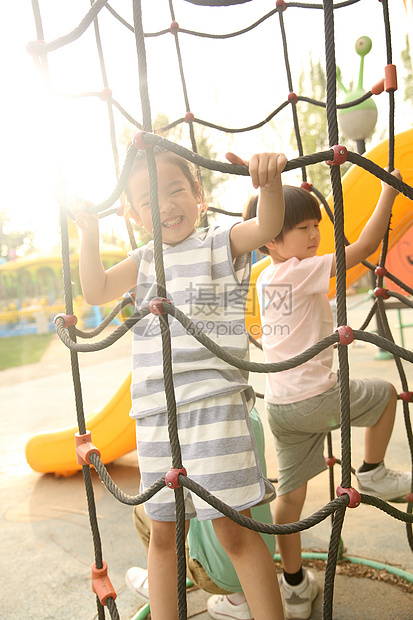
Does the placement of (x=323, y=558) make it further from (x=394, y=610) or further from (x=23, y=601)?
(x=23, y=601)

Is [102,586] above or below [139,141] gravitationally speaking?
below

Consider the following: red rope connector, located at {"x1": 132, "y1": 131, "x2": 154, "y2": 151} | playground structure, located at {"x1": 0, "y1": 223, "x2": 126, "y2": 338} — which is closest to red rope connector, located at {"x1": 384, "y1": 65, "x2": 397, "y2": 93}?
red rope connector, located at {"x1": 132, "y1": 131, "x2": 154, "y2": 151}

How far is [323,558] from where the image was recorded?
1387 millimetres

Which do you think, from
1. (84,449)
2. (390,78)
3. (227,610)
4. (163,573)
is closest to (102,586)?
(163,573)

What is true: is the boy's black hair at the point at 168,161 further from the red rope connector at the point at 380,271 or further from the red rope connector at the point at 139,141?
the red rope connector at the point at 380,271

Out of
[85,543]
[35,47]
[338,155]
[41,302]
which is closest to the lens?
[338,155]

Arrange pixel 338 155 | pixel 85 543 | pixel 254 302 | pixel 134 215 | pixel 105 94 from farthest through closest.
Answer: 1. pixel 254 302
2. pixel 85 543
3. pixel 105 94
4. pixel 134 215
5. pixel 338 155

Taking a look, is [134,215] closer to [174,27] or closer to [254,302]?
[174,27]

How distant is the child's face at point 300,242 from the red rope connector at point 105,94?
2.07 feet

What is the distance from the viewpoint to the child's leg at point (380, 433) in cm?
122

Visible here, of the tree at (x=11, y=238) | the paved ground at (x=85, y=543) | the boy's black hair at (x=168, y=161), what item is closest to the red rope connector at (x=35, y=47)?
the boy's black hair at (x=168, y=161)

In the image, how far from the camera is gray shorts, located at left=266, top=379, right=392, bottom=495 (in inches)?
46.1

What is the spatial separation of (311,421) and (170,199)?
1.89 feet

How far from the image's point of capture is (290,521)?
124 cm
